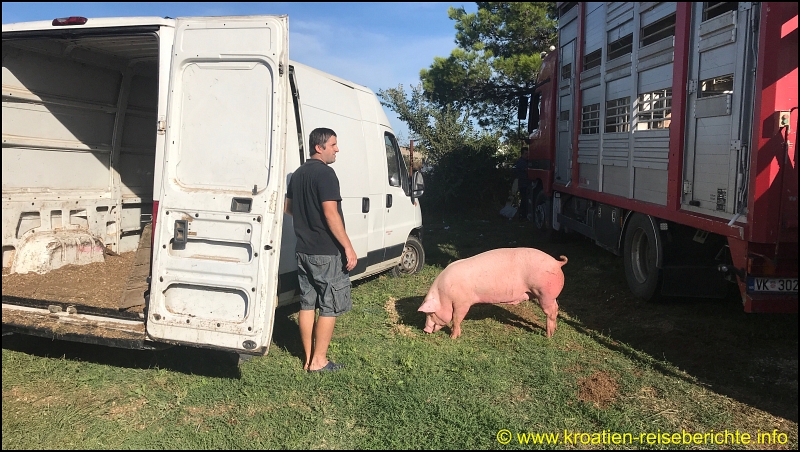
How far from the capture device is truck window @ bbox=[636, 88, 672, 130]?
5883mm

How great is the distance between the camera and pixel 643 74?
6.45 metres

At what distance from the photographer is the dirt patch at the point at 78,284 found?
526 centimetres

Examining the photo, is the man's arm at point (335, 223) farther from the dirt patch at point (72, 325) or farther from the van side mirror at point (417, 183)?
the van side mirror at point (417, 183)

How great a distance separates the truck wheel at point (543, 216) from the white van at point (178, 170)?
3973 mm

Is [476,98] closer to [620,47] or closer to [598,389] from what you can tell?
[620,47]

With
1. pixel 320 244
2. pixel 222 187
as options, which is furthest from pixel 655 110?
pixel 222 187

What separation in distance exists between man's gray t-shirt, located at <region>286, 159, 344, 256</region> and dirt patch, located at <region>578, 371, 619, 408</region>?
210 cm

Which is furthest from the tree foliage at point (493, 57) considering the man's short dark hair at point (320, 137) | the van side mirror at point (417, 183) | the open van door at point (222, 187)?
the open van door at point (222, 187)

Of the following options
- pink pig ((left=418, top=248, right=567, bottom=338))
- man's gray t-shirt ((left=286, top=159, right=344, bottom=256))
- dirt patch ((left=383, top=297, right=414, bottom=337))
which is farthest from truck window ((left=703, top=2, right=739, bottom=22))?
dirt patch ((left=383, top=297, right=414, bottom=337))

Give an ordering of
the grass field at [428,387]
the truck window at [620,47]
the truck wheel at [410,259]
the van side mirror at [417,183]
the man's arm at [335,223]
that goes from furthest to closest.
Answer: the truck wheel at [410,259], the van side mirror at [417,183], the truck window at [620,47], the man's arm at [335,223], the grass field at [428,387]

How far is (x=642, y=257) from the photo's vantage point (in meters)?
6.91

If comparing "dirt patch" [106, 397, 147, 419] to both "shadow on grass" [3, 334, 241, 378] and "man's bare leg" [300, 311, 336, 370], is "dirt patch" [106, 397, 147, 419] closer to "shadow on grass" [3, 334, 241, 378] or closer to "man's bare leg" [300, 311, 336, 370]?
"shadow on grass" [3, 334, 241, 378]

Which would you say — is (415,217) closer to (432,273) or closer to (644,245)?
(432,273)

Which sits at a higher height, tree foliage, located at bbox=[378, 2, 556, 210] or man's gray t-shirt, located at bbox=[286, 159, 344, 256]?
tree foliage, located at bbox=[378, 2, 556, 210]
